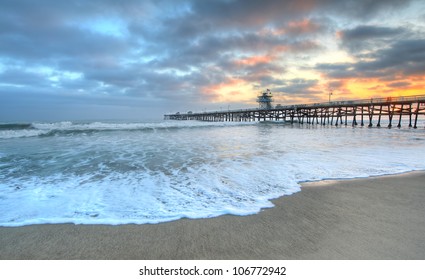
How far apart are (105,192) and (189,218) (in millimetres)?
2342

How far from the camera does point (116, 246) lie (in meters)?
2.52

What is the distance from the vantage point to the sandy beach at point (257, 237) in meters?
2.38

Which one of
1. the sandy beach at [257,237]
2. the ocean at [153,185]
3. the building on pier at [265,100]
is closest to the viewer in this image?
Answer: the sandy beach at [257,237]

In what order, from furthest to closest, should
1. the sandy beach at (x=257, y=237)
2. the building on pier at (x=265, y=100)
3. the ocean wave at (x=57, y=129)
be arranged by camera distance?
1. the building on pier at (x=265, y=100)
2. the ocean wave at (x=57, y=129)
3. the sandy beach at (x=257, y=237)

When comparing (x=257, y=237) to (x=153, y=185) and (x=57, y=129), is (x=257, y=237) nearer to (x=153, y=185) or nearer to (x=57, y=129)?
(x=153, y=185)

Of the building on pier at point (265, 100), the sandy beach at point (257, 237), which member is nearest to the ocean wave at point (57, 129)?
the sandy beach at point (257, 237)

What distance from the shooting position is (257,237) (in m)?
2.70

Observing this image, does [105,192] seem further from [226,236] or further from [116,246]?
[226,236]

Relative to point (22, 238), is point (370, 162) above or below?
below

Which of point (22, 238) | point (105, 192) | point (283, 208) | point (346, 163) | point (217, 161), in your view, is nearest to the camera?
point (22, 238)

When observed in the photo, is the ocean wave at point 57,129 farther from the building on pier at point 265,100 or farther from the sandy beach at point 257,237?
the building on pier at point 265,100

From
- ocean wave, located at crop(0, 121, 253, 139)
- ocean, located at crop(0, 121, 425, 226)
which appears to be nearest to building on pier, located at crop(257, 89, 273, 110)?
ocean wave, located at crop(0, 121, 253, 139)

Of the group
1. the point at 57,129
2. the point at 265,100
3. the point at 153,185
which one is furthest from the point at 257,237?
the point at 265,100
